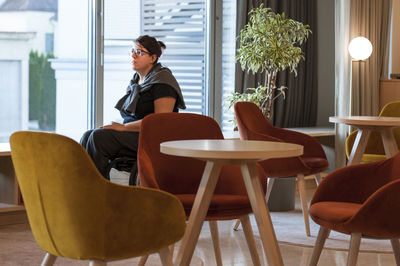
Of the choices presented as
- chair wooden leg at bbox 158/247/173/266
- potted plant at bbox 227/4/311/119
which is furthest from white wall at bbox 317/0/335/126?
chair wooden leg at bbox 158/247/173/266

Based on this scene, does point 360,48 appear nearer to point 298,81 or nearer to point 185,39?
point 298,81

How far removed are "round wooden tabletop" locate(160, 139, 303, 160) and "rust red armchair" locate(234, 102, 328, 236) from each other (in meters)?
1.28

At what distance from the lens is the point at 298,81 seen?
7.13m

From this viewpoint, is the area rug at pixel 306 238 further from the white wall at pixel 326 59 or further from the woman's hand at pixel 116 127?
the white wall at pixel 326 59

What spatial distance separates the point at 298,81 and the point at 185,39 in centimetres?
150

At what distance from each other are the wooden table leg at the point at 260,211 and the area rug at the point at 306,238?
1281mm

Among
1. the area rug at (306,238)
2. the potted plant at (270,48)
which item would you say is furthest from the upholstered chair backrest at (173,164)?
the potted plant at (270,48)

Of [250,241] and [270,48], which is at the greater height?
[270,48]

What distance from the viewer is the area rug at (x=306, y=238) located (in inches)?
161

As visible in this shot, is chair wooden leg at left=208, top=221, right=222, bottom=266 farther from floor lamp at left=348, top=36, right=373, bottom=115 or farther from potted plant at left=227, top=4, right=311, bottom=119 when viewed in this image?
floor lamp at left=348, top=36, right=373, bottom=115

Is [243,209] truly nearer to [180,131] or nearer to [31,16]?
[180,131]

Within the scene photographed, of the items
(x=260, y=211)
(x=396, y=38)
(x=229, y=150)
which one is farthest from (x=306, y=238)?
(x=396, y=38)

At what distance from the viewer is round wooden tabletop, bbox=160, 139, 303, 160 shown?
2584 millimetres

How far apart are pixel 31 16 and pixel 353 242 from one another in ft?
11.2
